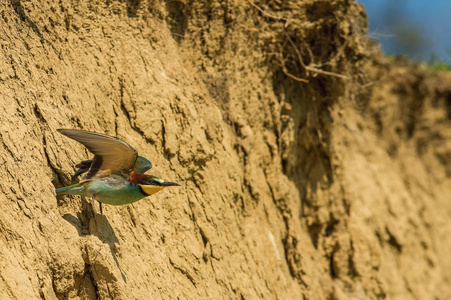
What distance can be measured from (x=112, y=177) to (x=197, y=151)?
3.83 feet

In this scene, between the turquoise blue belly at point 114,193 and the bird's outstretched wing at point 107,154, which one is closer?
the bird's outstretched wing at point 107,154

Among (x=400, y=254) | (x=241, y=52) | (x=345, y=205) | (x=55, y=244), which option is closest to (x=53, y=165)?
(x=55, y=244)

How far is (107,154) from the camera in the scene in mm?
3908

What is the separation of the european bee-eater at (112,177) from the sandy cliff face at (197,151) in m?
0.16

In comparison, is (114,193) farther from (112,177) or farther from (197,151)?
(197,151)

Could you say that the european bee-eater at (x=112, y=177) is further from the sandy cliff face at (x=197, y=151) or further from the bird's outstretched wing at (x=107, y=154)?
the sandy cliff face at (x=197, y=151)

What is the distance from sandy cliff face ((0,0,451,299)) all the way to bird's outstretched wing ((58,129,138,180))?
0.68 ft

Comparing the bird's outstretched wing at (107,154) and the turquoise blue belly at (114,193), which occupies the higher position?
the bird's outstretched wing at (107,154)

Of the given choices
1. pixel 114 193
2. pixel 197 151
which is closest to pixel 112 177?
pixel 114 193

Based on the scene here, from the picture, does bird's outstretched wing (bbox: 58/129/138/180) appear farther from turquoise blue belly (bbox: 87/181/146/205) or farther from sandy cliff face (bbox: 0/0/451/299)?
sandy cliff face (bbox: 0/0/451/299)

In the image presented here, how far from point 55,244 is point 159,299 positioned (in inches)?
34.4

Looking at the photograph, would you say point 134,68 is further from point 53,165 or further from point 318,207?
point 318,207

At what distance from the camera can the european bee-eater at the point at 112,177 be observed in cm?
382

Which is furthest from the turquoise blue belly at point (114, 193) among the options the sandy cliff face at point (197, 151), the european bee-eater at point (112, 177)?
the sandy cliff face at point (197, 151)
